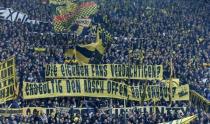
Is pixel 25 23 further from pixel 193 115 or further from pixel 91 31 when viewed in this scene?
pixel 193 115

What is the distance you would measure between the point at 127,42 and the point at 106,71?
28.2 feet

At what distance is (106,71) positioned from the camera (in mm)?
37750

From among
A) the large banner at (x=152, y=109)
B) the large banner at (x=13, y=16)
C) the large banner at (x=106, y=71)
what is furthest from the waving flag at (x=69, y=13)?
the large banner at (x=152, y=109)

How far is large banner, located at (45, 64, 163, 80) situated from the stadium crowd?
918 millimetres

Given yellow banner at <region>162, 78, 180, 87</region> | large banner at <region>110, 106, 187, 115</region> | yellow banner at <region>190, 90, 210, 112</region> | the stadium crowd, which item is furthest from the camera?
yellow banner at <region>162, 78, 180, 87</region>

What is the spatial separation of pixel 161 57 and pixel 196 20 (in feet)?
41.4

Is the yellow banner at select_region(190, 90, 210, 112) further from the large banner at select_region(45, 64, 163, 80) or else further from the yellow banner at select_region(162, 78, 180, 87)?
the large banner at select_region(45, 64, 163, 80)

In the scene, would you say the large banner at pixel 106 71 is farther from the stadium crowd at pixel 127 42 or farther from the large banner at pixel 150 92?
the large banner at pixel 150 92

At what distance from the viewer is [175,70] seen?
1583 inches

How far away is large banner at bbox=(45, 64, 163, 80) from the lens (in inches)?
1478

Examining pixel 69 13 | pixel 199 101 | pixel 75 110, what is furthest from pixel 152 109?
pixel 69 13

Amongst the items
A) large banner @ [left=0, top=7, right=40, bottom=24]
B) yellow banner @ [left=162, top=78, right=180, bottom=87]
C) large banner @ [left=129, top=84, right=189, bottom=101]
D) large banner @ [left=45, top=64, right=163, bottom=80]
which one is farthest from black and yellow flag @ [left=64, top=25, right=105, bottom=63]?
large banner @ [left=0, top=7, right=40, bottom=24]

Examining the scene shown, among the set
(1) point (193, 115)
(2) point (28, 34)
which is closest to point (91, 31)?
(2) point (28, 34)

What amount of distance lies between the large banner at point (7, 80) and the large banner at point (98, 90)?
73cm
